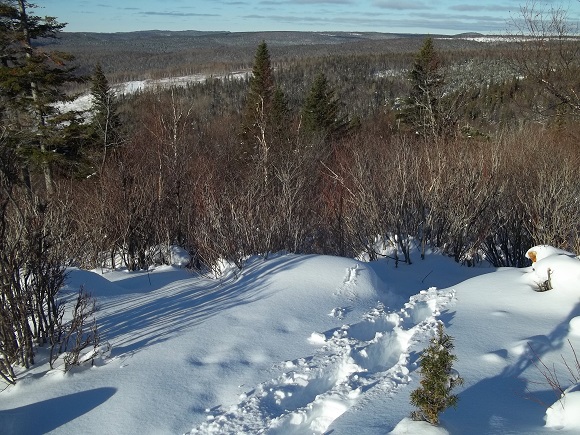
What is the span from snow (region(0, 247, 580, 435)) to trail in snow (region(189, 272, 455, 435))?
12 mm

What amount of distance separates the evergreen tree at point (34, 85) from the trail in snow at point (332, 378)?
16.8 m

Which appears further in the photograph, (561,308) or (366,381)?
(561,308)

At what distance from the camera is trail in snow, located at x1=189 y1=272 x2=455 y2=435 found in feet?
11.6

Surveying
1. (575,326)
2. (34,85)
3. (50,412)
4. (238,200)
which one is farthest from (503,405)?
(34,85)

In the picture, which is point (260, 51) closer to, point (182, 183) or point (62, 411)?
point (182, 183)

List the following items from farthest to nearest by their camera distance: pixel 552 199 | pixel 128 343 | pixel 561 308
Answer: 1. pixel 552 199
2. pixel 561 308
3. pixel 128 343

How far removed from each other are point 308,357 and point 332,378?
0.31m

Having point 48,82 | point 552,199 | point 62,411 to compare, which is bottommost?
point 62,411

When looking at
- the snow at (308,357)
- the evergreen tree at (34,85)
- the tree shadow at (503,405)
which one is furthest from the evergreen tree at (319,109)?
the tree shadow at (503,405)

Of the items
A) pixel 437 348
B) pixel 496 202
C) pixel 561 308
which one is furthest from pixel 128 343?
pixel 496 202

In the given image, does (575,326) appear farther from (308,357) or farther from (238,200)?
(238,200)

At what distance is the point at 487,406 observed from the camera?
3412mm

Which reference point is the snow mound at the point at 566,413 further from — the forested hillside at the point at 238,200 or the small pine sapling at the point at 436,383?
the forested hillside at the point at 238,200

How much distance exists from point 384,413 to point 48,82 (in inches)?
769
